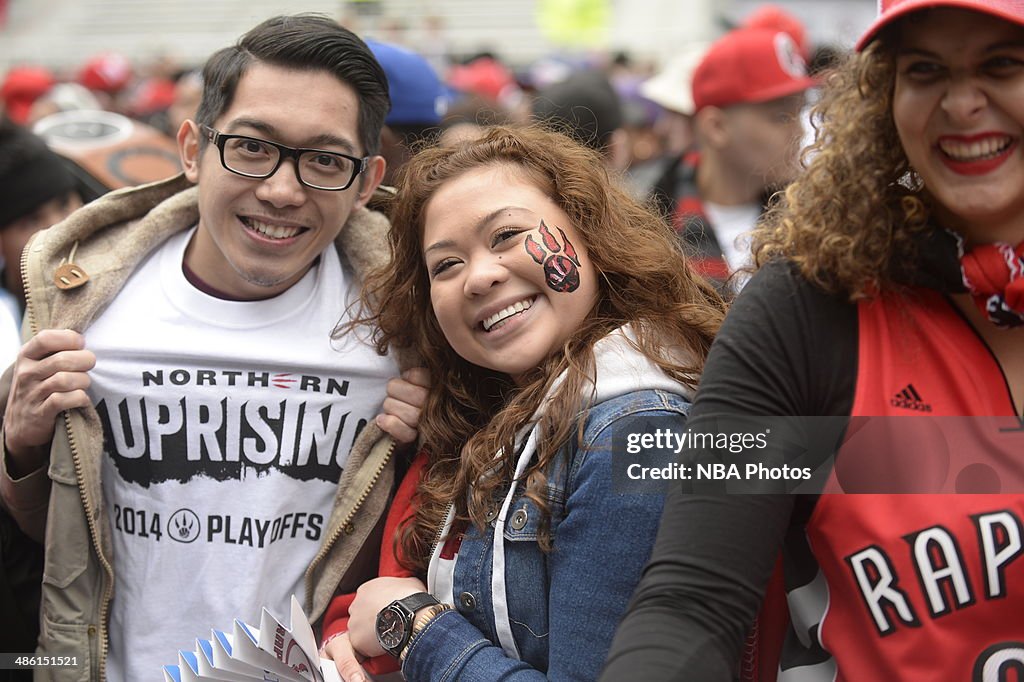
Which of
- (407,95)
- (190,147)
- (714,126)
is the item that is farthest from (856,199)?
(714,126)

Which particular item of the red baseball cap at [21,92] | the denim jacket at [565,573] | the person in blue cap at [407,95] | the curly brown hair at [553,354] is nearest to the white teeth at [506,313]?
the curly brown hair at [553,354]

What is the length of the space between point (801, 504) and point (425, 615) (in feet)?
2.57

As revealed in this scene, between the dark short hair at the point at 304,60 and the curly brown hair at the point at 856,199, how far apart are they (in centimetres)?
115

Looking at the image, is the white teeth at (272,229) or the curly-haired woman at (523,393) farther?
the white teeth at (272,229)

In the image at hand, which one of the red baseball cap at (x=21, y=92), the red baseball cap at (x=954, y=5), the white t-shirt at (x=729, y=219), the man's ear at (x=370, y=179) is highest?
the red baseball cap at (x=954, y=5)

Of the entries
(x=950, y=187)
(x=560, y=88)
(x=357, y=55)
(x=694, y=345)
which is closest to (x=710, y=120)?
(x=560, y=88)

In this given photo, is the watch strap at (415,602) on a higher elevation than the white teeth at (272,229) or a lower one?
lower

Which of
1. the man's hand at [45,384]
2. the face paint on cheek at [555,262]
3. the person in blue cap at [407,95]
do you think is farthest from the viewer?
the person in blue cap at [407,95]

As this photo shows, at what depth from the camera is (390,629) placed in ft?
6.95

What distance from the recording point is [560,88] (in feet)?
19.9

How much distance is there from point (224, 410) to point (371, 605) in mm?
664

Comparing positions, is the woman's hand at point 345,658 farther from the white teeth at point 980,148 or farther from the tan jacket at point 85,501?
the white teeth at point 980,148

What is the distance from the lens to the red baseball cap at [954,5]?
158 centimetres

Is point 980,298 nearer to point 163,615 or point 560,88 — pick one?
point 163,615
